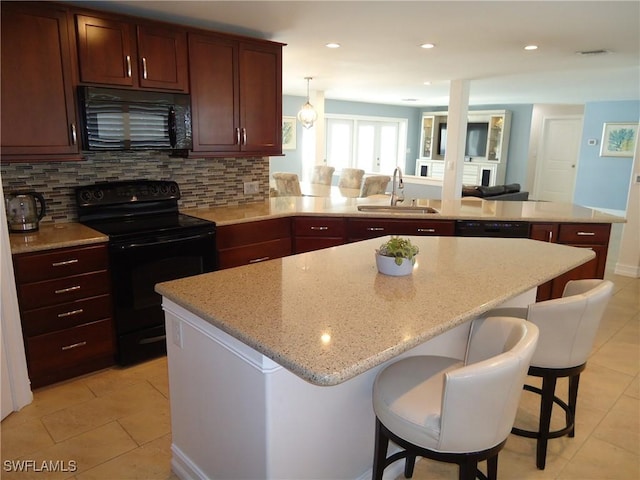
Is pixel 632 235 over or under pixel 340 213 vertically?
under

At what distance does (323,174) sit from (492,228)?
15.2 feet

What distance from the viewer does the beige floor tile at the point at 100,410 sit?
2244 mm

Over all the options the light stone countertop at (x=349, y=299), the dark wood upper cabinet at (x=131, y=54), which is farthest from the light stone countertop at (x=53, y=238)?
the light stone countertop at (x=349, y=299)

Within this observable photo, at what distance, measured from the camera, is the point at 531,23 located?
3281mm

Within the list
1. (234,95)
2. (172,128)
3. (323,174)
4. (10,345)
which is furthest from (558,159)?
(10,345)

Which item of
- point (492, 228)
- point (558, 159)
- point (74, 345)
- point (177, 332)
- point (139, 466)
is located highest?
point (558, 159)

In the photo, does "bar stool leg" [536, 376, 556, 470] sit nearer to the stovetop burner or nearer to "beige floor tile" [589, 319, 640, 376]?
"beige floor tile" [589, 319, 640, 376]

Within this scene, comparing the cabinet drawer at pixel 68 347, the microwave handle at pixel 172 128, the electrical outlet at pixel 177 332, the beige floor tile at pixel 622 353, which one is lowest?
the beige floor tile at pixel 622 353

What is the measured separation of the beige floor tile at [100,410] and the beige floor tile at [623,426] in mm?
2302

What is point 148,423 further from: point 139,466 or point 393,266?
point 393,266

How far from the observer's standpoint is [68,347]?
8.64ft

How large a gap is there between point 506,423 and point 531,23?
9.91 ft

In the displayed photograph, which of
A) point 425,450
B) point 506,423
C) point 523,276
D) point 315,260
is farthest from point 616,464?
point 315,260

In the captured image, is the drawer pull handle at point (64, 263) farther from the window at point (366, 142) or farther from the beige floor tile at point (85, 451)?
the window at point (366, 142)
